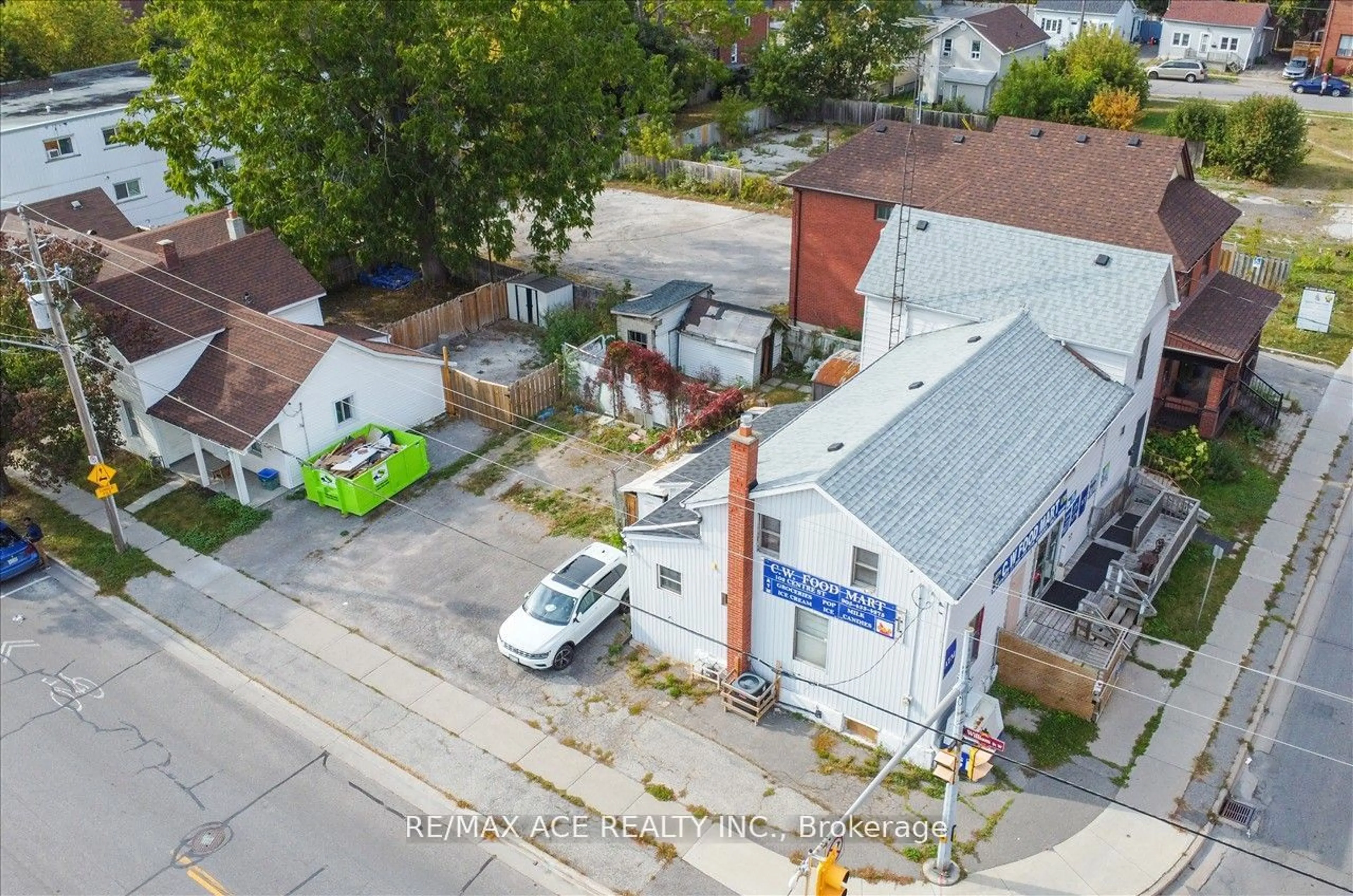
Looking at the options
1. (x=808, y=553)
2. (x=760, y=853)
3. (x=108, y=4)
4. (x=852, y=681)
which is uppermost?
(x=108, y=4)

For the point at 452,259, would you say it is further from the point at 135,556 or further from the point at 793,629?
the point at 793,629

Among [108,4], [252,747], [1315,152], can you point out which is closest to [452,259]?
[252,747]

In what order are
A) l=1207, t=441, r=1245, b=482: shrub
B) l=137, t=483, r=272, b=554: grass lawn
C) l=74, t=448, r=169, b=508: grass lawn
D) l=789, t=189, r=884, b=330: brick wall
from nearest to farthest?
l=137, t=483, r=272, b=554: grass lawn → l=1207, t=441, r=1245, b=482: shrub → l=74, t=448, r=169, b=508: grass lawn → l=789, t=189, r=884, b=330: brick wall

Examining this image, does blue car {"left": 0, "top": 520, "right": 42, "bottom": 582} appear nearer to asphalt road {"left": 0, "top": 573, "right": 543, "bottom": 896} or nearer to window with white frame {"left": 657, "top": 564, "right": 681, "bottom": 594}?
asphalt road {"left": 0, "top": 573, "right": 543, "bottom": 896}

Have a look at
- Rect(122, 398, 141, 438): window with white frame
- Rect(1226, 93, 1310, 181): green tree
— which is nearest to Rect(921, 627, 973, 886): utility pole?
Rect(122, 398, 141, 438): window with white frame

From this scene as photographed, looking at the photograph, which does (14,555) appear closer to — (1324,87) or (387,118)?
(387,118)

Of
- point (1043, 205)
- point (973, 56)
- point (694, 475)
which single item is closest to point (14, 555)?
point (694, 475)
